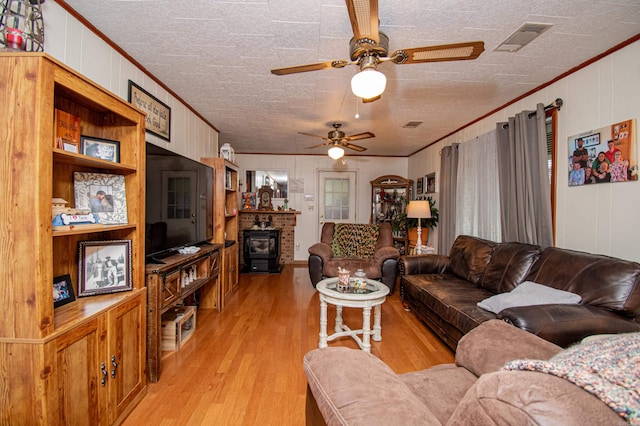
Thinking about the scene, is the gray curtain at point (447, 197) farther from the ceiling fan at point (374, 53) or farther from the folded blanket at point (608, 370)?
the folded blanket at point (608, 370)

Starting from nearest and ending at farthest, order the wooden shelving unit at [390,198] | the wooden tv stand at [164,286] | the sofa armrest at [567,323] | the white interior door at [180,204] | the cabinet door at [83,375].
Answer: the cabinet door at [83,375] < the sofa armrest at [567,323] < the wooden tv stand at [164,286] < the white interior door at [180,204] < the wooden shelving unit at [390,198]

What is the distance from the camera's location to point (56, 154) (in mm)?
1308

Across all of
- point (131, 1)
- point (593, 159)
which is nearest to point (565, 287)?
point (593, 159)

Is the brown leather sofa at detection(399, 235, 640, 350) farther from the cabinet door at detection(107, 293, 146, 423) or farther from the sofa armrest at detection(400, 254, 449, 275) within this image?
the cabinet door at detection(107, 293, 146, 423)

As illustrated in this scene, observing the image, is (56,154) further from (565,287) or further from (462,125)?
(462,125)

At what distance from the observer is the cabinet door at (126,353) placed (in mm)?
1500

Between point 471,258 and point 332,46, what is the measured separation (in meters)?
2.49

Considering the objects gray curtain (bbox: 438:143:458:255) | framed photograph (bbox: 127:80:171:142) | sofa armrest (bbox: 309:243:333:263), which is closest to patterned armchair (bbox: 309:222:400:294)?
sofa armrest (bbox: 309:243:333:263)

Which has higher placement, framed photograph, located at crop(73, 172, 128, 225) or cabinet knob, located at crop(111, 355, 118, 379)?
framed photograph, located at crop(73, 172, 128, 225)

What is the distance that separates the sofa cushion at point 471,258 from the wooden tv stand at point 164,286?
2.71 metres

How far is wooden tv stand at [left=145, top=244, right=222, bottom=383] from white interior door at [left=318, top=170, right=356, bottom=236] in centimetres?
365

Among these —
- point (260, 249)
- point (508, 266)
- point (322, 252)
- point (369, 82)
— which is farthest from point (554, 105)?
point (260, 249)

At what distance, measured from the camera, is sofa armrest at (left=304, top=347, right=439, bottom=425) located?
2.31 ft

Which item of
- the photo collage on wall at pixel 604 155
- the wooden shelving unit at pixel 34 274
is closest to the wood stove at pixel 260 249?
the wooden shelving unit at pixel 34 274
